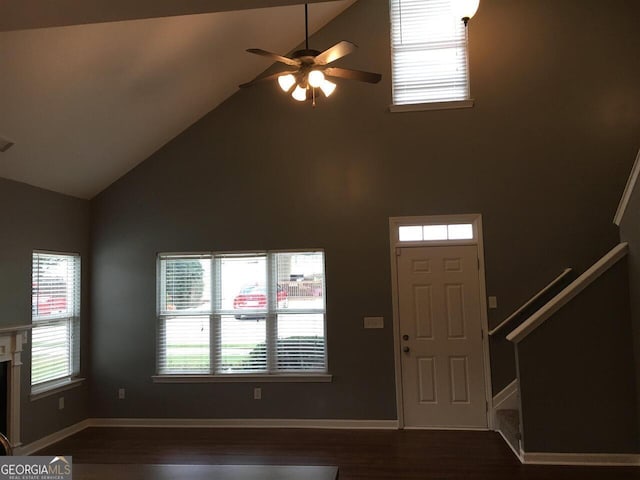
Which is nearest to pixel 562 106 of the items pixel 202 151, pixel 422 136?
pixel 422 136

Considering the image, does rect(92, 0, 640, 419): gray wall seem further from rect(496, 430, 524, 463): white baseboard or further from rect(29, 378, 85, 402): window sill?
rect(496, 430, 524, 463): white baseboard

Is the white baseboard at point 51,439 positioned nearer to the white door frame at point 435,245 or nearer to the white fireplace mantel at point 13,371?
the white fireplace mantel at point 13,371

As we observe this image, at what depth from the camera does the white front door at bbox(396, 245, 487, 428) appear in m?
5.20

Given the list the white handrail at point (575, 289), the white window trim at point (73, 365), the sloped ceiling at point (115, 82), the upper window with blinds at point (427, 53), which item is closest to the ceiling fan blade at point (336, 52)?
the sloped ceiling at point (115, 82)

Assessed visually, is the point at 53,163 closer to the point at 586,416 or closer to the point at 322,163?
the point at 322,163

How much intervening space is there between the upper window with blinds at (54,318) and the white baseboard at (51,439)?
52 centimetres

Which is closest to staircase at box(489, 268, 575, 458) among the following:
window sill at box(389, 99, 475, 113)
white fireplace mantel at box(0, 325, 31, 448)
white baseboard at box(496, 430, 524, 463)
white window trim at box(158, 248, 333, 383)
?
white baseboard at box(496, 430, 524, 463)

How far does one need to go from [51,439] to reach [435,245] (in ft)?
14.9

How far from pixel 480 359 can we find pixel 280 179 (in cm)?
295

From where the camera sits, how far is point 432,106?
538cm

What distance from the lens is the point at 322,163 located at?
5512mm

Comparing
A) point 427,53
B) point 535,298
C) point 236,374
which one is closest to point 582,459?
point 535,298

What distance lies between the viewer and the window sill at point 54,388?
4.87 meters

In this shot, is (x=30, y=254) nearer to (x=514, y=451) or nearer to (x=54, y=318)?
(x=54, y=318)
